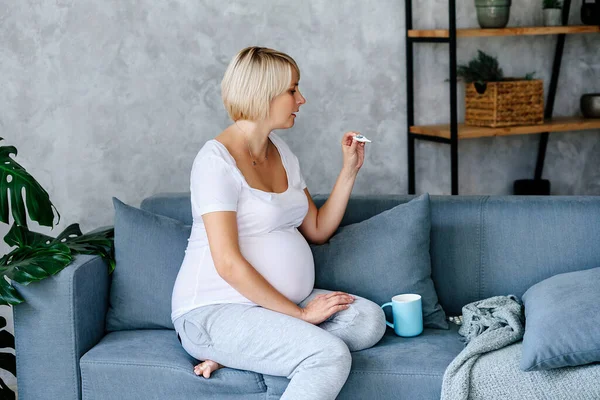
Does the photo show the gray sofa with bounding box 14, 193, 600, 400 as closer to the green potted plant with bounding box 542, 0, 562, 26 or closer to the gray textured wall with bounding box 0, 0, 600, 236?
the gray textured wall with bounding box 0, 0, 600, 236

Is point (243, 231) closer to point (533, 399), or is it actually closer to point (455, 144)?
point (533, 399)

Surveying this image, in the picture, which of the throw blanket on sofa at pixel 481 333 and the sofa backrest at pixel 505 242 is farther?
the sofa backrest at pixel 505 242

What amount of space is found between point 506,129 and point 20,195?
1987mm

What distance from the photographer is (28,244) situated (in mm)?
2676

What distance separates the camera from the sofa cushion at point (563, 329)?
204 centimetres

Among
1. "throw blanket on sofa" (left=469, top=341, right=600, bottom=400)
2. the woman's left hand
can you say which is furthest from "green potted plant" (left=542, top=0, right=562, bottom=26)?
"throw blanket on sofa" (left=469, top=341, right=600, bottom=400)

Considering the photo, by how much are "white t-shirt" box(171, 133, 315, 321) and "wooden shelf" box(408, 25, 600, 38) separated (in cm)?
138

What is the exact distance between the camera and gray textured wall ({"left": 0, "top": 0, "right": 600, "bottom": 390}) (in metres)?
3.24

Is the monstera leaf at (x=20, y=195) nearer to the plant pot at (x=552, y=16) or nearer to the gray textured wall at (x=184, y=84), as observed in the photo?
the gray textured wall at (x=184, y=84)

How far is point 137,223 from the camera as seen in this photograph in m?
2.61

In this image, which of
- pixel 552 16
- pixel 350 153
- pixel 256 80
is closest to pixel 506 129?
pixel 552 16

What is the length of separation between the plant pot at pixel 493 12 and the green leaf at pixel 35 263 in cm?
201

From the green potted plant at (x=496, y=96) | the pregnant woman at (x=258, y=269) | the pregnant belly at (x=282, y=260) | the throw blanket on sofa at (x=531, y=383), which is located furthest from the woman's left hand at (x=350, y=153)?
the green potted plant at (x=496, y=96)

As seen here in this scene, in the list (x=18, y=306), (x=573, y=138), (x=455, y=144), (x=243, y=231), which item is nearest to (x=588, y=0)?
(x=573, y=138)
